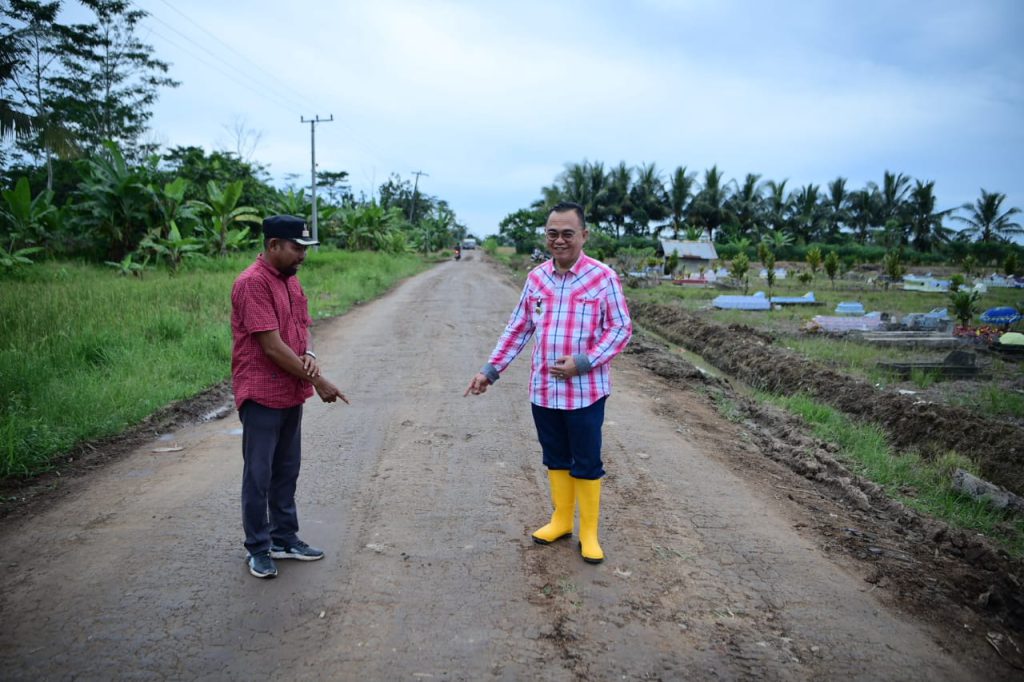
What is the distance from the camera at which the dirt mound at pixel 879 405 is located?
594 cm

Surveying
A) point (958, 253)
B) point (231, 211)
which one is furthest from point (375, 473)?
point (958, 253)

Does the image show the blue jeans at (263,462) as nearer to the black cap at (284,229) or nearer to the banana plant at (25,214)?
the black cap at (284,229)

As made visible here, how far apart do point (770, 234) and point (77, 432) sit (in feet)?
203

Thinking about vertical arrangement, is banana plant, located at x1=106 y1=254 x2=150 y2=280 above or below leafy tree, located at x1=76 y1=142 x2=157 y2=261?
below

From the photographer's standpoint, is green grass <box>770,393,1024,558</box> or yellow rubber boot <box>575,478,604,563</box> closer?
yellow rubber boot <box>575,478,604,563</box>

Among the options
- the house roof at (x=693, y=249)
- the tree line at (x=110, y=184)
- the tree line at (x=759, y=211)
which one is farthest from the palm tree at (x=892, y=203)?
the tree line at (x=110, y=184)

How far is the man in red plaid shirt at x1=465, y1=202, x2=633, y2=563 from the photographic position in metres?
3.44

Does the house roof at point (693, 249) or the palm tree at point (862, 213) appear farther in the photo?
the palm tree at point (862, 213)

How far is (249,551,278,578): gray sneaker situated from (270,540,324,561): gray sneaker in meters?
0.17

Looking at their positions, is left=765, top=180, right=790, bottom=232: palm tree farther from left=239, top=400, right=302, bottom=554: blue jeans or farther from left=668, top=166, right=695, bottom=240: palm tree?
left=239, top=400, right=302, bottom=554: blue jeans

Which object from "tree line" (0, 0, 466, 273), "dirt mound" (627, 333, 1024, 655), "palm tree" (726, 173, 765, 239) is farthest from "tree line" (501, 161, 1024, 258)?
"dirt mound" (627, 333, 1024, 655)

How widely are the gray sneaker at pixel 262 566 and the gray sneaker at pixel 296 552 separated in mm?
168

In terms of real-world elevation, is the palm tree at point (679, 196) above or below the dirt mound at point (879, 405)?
above

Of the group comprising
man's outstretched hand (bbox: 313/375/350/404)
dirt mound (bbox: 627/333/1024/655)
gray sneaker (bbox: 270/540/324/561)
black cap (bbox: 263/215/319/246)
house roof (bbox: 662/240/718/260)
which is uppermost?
house roof (bbox: 662/240/718/260)
